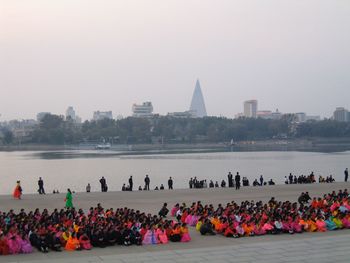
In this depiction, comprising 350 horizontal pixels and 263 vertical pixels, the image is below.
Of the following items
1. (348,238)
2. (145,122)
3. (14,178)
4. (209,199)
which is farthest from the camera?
(145,122)

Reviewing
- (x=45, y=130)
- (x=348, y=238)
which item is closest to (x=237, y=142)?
(x=45, y=130)

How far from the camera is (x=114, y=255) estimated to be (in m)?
14.1

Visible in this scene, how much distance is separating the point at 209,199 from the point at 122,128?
430 feet

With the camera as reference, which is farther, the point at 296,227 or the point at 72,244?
the point at 296,227

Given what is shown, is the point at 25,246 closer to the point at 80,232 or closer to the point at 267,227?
the point at 80,232

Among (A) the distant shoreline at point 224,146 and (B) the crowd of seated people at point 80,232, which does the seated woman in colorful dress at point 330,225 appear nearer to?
(B) the crowd of seated people at point 80,232

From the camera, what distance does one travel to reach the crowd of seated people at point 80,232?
47.4 feet

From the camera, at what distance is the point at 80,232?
15.1m

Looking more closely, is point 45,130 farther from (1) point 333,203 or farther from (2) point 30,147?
(1) point 333,203

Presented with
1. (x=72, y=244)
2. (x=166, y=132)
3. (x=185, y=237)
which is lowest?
(x=185, y=237)

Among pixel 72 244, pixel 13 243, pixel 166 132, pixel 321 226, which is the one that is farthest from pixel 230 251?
pixel 166 132

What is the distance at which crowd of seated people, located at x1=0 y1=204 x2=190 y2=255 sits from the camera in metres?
14.5

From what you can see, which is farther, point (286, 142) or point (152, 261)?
point (286, 142)

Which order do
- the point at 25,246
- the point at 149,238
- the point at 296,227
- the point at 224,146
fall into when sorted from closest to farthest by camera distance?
the point at 25,246, the point at 149,238, the point at 296,227, the point at 224,146
